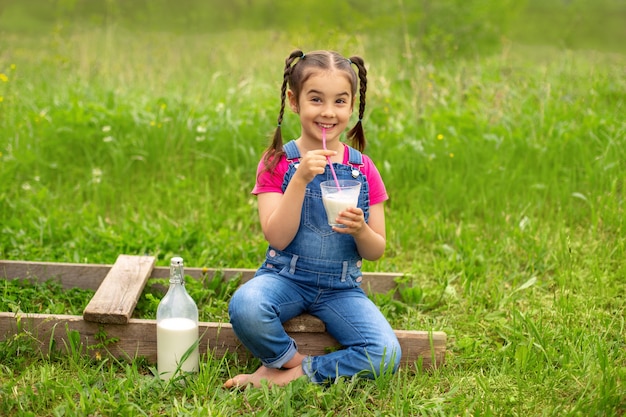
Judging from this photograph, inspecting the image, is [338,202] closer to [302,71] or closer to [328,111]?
[328,111]

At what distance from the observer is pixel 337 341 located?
249 centimetres

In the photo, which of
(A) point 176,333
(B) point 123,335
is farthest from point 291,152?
(B) point 123,335

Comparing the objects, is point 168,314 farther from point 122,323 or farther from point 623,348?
point 623,348

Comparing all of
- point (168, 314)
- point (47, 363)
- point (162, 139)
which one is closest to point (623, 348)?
point (168, 314)

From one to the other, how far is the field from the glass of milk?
0.57 m

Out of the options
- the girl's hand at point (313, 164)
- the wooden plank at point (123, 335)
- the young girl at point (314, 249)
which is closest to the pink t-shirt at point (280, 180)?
the young girl at point (314, 249)

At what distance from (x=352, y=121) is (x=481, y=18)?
6.06 meters

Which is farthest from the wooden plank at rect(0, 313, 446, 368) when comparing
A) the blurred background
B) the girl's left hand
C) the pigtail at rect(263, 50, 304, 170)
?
the blurred background

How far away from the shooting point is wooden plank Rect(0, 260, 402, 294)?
3023 mm

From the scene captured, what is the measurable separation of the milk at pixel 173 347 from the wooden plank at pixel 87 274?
0.69 m

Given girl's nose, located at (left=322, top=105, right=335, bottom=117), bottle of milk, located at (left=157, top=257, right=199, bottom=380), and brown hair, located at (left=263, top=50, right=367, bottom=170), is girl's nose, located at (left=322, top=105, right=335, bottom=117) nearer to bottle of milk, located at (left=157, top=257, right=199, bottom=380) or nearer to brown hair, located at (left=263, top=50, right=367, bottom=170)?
brown hair, located at (left=263, top=50, right=367, bottom=170)

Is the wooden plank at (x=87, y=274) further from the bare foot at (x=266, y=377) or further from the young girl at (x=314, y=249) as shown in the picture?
the bare foot at (x=266, y=377)

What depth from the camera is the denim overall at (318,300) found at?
232 centimetres

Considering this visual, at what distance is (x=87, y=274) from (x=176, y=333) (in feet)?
2.93
